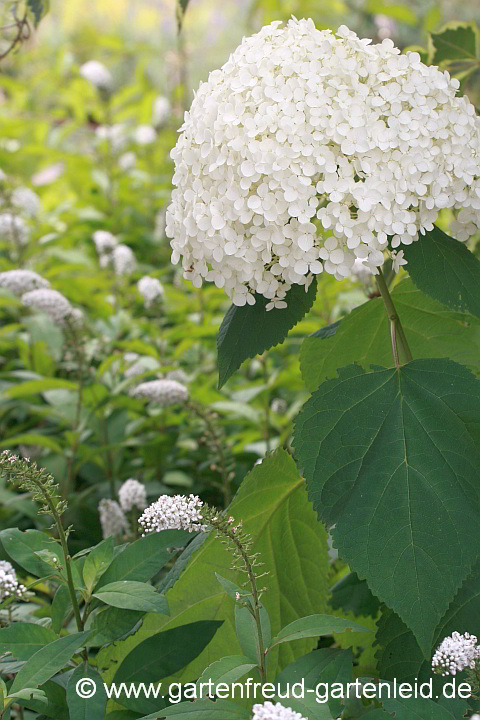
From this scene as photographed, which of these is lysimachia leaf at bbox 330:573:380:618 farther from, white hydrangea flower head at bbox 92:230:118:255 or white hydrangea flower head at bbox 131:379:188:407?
white hydrangea flower head at bbox 92:230:118:255

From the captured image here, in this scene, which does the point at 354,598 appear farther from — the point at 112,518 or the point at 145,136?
the point at 145,136

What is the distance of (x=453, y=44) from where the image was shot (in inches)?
68.6

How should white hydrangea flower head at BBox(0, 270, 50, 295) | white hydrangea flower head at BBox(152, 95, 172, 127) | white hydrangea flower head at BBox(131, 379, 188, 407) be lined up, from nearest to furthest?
white hydrangea flower head at BBox(131, 379, 188, 407)
white hydrangea flower head at BBox(0, 270, 50, 295)
white hydrangea flower head at BBox(152, 95, 172, 127)

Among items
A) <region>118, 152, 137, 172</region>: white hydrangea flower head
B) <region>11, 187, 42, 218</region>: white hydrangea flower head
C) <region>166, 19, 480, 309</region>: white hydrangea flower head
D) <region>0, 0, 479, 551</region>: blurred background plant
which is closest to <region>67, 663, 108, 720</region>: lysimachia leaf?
<region>166, 19, 480, 309</region>: white hydrangea flower head

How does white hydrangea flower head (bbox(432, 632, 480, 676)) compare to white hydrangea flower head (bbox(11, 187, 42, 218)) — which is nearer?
white hydrangea flower head (bbox(432, 632, 480, 676))

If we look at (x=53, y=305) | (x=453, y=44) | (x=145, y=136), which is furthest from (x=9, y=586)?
(x=145, y=136)

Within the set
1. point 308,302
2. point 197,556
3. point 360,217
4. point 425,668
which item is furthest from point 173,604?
point 360,217

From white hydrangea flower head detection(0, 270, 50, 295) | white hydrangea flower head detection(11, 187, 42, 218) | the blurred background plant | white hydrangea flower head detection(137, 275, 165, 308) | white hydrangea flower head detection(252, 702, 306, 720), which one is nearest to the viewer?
white hydrangea flower head detection(252, 702, 306, 720)

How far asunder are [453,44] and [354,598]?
44.7 inches

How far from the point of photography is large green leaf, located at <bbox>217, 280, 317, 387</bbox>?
1.15 m

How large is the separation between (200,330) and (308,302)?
3.55ft

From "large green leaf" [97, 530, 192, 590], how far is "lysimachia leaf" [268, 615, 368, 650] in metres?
0.20

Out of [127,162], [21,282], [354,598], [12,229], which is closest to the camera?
[354,598]

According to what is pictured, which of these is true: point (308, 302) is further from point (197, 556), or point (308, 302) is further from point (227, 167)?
point (197, 556)
